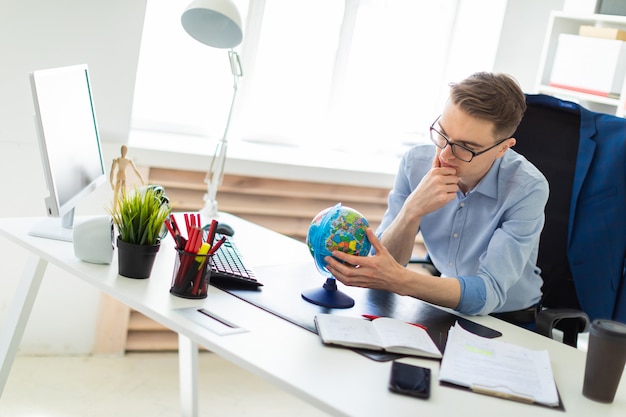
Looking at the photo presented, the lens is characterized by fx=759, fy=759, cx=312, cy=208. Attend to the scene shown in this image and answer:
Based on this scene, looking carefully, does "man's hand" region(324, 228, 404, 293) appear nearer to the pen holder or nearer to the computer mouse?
the pen holder

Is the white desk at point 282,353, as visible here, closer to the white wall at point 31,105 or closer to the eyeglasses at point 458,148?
the eyeglasses at point 458,148

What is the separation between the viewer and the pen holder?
167 cm

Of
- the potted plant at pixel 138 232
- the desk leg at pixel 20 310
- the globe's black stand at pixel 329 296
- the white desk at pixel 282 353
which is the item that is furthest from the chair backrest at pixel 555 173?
the desk leg at pixel 20 310

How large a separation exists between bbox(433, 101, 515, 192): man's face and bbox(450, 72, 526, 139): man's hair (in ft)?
0.05

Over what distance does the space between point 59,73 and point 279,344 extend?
2.95ft

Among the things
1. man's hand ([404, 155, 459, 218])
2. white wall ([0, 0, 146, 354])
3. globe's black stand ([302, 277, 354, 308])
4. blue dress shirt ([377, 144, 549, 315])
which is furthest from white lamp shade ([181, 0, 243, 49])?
globe's black stand ([302, 277, 354, 308])

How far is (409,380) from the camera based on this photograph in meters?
1.42

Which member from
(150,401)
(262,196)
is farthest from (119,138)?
(150,401)

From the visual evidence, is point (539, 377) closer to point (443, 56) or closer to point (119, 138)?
point (119, 138)

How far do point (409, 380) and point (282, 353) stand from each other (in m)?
0.25

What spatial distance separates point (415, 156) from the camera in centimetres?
225

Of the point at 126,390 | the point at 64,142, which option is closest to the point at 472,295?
the point at 64,142

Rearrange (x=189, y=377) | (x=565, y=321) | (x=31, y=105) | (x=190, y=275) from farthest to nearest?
(x=31, y=105) < (x=565, y=321) < (x=189, y=377) < (x=190, y=275)

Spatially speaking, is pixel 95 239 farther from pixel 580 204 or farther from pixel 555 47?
pixel 555 47
